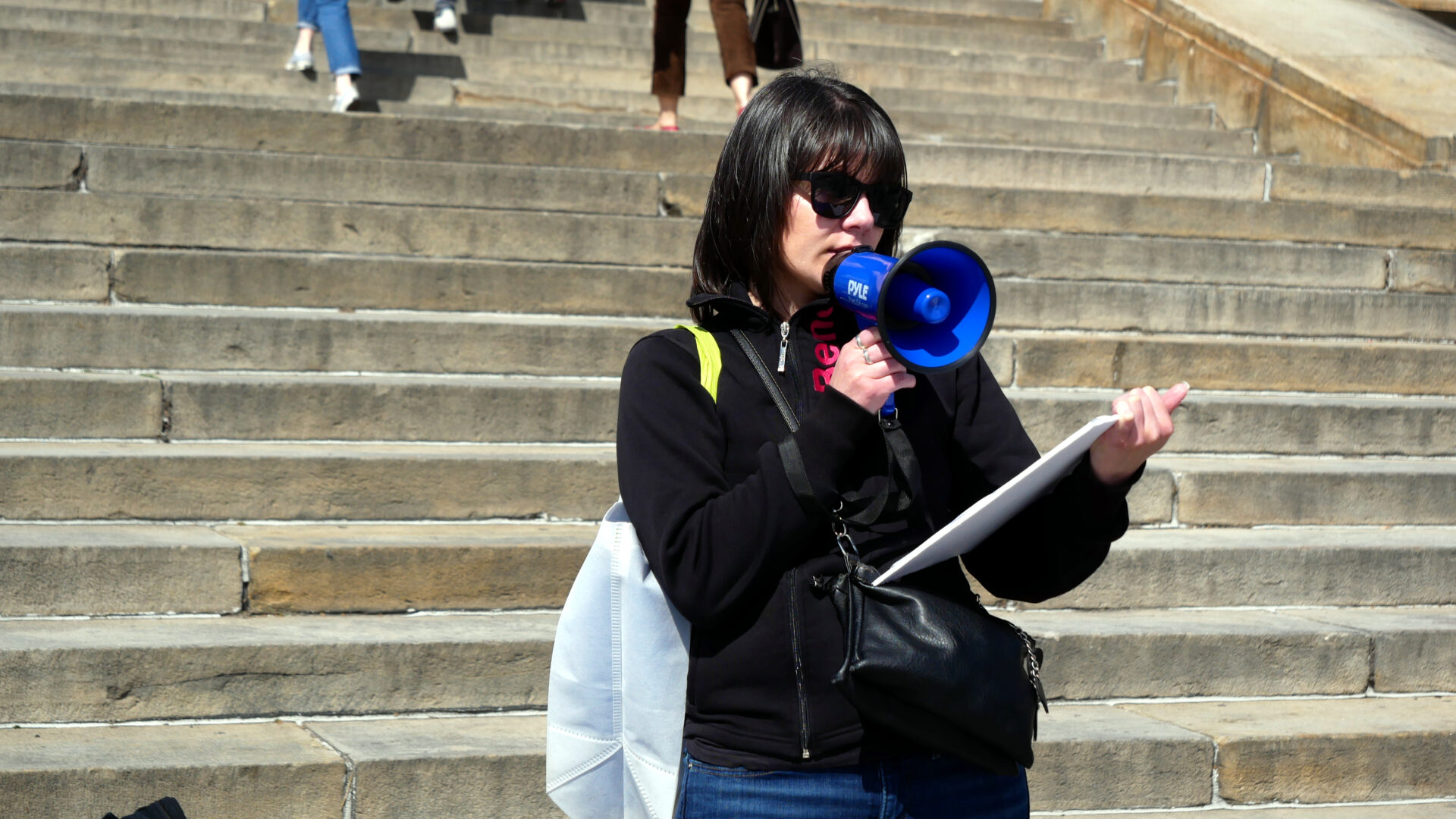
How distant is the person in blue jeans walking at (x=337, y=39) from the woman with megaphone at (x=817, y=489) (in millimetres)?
6044

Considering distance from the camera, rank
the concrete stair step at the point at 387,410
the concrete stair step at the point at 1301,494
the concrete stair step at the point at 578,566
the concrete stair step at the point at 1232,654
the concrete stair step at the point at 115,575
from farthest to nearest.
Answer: the concrete stair step at the point at 1301,494, the concrete stair step at the point at 387,410, the concrete stair step at the point at 1232,654, the concrete stair step at the point at 578,566, the concrete stair step at the point at 115,575

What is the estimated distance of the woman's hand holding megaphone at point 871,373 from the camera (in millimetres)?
1650

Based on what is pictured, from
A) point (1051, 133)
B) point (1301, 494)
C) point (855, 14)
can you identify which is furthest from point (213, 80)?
point (1301, 494)

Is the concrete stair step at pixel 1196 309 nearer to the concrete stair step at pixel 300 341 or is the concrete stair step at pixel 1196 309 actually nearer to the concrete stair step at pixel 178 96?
the concrete stair step at pixel 300 341

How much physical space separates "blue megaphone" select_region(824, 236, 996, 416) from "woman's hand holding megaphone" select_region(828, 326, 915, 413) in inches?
0.7

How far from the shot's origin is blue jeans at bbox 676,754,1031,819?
1696mm

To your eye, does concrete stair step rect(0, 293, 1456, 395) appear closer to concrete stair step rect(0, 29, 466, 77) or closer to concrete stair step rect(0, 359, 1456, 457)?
concrete stair step rect(0, 359, 1456, 457)

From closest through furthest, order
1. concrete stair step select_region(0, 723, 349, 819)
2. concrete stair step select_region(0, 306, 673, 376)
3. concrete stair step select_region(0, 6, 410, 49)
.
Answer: concrete stair step select_region(0, 723, 349, 819), concrete stair step select_region(0, 306, 673, 376), concrete stair step select_region(0, 6, 410, 49)

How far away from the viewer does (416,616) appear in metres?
3.94

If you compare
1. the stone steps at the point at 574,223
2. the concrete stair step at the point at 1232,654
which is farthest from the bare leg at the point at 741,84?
→ the concrete stair step at the point at 1232,654

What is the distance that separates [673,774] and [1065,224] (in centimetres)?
518

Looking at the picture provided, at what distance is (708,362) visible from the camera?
1.78 m

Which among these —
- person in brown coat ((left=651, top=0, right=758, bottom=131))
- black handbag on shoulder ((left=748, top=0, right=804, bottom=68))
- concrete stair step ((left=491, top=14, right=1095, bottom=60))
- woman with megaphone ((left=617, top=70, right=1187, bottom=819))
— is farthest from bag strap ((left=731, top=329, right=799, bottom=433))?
concrete stair step ((left=491, top=14, right=1095, bottom=60))

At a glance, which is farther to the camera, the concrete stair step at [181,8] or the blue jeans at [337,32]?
the concrete stair step at [181,8]
